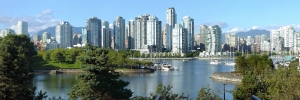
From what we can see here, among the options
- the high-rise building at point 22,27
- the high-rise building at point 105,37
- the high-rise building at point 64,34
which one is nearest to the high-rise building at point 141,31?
the high-rise building at point 105,37

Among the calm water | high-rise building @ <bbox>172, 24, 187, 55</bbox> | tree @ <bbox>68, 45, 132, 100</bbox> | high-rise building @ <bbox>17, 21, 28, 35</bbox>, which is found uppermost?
high-rise building @ <bbox>17, 21, 28, 35</bbox>

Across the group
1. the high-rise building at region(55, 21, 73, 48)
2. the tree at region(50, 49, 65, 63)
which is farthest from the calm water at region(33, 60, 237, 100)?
the high-rise building at region(55, 21, 73, 48)

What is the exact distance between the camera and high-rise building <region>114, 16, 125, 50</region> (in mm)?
77250

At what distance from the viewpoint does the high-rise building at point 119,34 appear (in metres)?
77.2

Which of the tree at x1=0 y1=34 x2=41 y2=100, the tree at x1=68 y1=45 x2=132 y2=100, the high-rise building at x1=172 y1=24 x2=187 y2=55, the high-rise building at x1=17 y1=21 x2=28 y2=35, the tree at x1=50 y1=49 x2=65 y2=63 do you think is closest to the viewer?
the tree at x1=0 y1=34 x2=41 y2=100

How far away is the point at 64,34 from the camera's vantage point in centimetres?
8600

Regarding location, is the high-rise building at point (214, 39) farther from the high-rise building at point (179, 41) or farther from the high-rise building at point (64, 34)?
the high-rise building at point (64, 34)

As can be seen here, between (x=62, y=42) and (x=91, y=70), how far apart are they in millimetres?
81244

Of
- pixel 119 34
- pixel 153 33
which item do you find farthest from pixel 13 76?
pixel 119 34

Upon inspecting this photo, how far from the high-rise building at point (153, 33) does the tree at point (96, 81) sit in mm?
63377

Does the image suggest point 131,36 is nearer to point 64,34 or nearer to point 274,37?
point 64,34

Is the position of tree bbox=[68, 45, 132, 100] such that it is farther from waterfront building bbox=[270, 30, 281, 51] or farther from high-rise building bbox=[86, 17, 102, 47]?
waterfront building bbox=[270, 30, 281, 51]

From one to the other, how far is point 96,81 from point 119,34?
2821 inches

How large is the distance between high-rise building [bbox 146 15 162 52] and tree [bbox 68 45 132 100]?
208 feet
